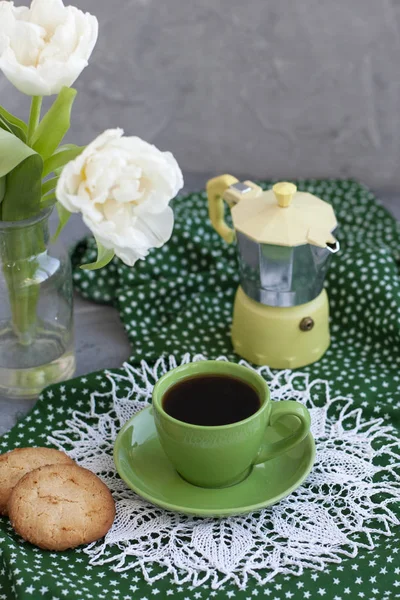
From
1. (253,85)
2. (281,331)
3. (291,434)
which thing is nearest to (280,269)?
(281,331)

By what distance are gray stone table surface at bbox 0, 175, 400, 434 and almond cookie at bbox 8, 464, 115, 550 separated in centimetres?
17

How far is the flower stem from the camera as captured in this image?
0.78 m

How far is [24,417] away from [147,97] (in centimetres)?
66

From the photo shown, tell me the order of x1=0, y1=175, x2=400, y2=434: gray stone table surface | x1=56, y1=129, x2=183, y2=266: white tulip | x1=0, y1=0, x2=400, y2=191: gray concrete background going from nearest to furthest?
1. x1=56, y1=129, x2=183, y2=266: white tulip
2. x1=0, y1=175, x2=400, y2=434: gray stone table surface
3. x1=0, y1=0, x2=400, y2=191: gray concrete background

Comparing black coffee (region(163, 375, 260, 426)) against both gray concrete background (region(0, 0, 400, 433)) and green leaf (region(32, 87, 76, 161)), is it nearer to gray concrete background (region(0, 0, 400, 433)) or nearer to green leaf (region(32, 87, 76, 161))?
green leaf (region(32, 87, 76, 161))

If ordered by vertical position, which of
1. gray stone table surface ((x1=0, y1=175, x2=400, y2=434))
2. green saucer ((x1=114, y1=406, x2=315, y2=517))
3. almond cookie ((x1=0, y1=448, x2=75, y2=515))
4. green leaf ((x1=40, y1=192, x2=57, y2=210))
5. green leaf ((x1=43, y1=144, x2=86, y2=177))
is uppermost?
green leaf ((x1=43, y1=144, x2=86, y2=177))

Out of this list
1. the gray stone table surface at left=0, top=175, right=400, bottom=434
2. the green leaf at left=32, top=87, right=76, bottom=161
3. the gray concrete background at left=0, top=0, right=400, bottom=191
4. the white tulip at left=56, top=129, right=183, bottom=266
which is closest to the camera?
the white tulip at left=56, top=129, right=183, bottom=266

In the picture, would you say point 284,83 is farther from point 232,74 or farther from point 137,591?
point 137,591

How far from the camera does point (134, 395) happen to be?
3.01 feet

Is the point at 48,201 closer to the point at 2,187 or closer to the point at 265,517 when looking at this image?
the point at 2,187

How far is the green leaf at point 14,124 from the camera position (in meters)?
0.79

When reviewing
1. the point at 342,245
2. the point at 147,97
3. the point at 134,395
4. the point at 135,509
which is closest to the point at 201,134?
the point at 147,97

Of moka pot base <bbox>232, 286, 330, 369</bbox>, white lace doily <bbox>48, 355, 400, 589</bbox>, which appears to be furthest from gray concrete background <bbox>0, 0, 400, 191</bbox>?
white lace doily <bbox>48, 355, 400, 589</bbox>

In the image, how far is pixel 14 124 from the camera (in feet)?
2.61
